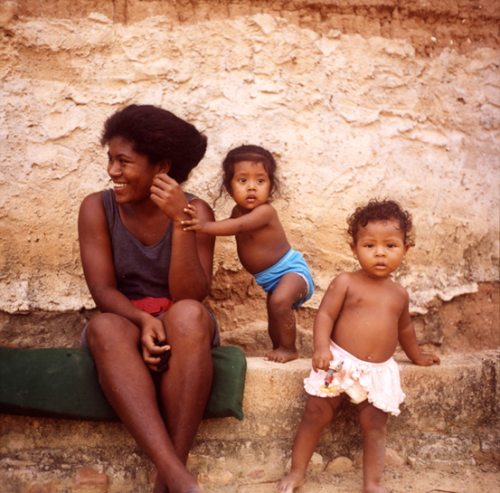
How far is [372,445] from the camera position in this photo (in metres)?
2.25

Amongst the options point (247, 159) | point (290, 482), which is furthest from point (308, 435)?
point (247, 159)

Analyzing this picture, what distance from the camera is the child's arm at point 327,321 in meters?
2.18

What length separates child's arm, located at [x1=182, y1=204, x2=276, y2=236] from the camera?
95.3 inches

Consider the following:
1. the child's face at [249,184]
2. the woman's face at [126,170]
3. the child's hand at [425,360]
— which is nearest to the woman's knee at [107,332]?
the woman's face at [126,170]

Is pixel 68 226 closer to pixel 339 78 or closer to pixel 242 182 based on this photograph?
pixel 242 182

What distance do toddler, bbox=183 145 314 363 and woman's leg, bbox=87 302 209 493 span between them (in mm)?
552

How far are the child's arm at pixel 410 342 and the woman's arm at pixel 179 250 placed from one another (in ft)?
2.99

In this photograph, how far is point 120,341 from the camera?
2.14 m

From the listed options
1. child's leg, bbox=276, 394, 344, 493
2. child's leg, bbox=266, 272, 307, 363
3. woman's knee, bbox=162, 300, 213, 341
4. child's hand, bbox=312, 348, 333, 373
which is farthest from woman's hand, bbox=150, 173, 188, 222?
child's leg, bbox=276, 394, 344, 493

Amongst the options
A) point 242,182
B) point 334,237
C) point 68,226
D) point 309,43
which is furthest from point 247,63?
point 68,226

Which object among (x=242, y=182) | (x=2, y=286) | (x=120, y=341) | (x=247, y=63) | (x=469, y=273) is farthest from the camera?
(x=469, y=273)

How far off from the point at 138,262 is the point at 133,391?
28.9 inches

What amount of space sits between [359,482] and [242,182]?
1.50 meters

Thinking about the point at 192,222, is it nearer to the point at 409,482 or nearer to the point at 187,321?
the point at 187,321
